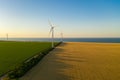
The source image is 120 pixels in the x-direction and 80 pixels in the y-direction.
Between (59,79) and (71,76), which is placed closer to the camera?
(59,79)

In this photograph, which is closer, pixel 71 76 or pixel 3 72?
pixel 71 76

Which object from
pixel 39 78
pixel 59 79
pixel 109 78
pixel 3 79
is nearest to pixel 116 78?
pixel 109 78

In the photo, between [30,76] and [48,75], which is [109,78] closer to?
[48,75]

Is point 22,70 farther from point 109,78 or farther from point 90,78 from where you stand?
point 109,78

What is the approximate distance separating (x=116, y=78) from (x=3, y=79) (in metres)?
8.63

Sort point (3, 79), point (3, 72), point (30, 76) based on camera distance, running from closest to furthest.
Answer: point (3, 79) → point (30, 76) → point (3, 72)

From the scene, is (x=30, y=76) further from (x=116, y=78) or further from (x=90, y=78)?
(x=116, y=78)

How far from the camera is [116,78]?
622 inches

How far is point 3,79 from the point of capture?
14.9m

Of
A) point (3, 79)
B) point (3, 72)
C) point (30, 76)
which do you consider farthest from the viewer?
point (3, 72)

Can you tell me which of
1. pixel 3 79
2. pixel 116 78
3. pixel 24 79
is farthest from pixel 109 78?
pixel 3 79

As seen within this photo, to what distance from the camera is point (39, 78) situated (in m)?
15.5

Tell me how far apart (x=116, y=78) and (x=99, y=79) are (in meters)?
1.53

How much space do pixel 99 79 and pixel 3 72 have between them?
26.9 ft
